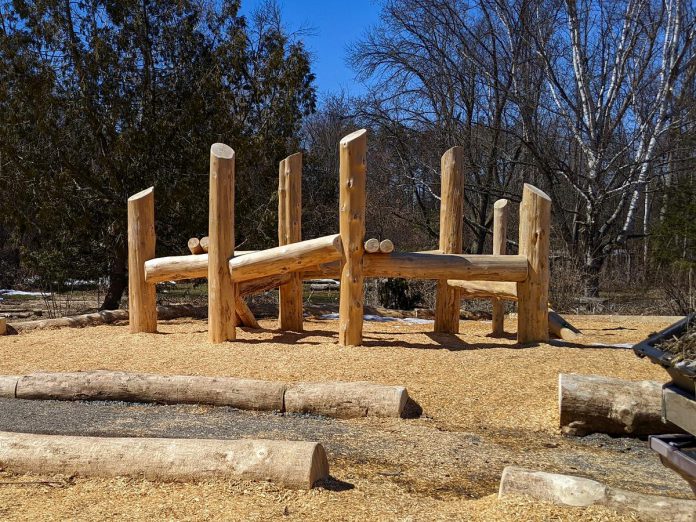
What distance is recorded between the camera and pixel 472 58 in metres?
16.8

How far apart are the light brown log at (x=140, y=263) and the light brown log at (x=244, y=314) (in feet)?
3.77

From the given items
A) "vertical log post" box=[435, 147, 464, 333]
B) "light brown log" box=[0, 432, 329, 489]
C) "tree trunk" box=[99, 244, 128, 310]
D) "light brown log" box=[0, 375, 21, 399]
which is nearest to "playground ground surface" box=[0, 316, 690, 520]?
"light brown log" box=[0, 432, 329, 489]

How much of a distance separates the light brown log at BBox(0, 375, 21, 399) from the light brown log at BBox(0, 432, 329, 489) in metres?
2.43

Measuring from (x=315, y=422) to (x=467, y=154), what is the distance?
1262cm

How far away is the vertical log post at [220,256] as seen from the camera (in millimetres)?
8633

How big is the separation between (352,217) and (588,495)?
4769mm

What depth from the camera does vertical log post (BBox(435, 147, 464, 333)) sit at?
368 inches

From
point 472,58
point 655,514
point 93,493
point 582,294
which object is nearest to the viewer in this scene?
point 655,514

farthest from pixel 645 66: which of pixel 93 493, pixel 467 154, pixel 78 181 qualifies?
pixel 93 493

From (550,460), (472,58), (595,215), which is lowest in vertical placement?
(550,460)

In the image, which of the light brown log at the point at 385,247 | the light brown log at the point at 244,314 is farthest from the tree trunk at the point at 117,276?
the light brown log at the point at 385,247

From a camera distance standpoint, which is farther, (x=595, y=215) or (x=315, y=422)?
(x=595, y=215)

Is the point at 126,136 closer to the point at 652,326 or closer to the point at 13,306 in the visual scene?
the point at 13,306

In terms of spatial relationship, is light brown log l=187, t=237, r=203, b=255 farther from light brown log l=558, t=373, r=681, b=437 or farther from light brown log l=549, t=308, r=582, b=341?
light brown log l=558, t=373, r=681, b=437
